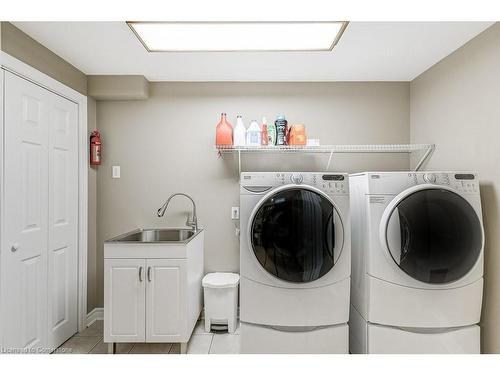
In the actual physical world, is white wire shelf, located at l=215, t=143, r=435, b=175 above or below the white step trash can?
above

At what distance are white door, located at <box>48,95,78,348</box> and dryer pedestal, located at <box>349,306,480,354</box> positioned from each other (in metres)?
2.23

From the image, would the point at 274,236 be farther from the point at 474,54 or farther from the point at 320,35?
the point at 474,54

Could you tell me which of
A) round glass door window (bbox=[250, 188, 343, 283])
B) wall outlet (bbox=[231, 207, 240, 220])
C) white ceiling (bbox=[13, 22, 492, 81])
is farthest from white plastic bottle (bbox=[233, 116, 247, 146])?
round glass door window (bbox=[250, 188, 343, 283])

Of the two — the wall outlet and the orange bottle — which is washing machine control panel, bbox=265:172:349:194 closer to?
the orange bottle

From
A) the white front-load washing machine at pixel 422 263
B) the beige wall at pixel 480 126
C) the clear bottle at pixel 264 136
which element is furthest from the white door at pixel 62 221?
the beige wall at pixel 480 126

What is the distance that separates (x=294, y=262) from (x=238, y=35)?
1402mm

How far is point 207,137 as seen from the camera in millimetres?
2832

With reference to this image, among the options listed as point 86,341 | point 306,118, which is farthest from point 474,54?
point 86,341

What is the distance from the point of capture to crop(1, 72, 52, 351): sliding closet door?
70.7 inches

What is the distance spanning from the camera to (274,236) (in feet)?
6.07

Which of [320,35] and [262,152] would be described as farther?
[262,152]

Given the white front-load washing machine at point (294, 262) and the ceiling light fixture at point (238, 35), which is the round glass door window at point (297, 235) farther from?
the ceiling light fixture at point (238, 35)

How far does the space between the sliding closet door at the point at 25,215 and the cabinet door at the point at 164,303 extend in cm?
73
